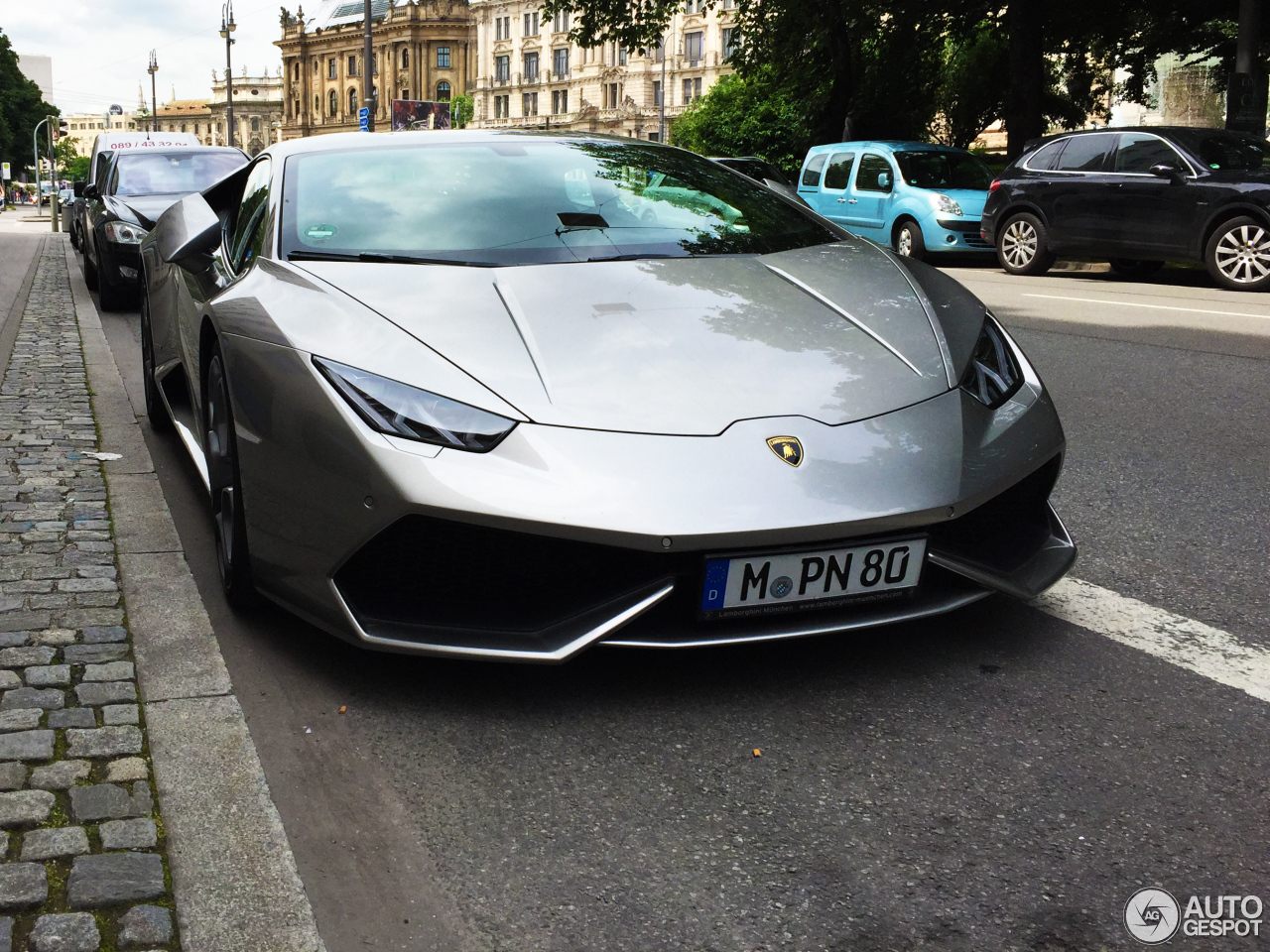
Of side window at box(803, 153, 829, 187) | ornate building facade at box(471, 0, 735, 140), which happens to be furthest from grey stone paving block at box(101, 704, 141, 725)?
ornate building facade at box(471, 0, 735, 140)

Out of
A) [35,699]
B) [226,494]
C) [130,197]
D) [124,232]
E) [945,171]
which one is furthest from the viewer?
[945,171]

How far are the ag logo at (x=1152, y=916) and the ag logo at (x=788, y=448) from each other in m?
1.04

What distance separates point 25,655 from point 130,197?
30.1ft

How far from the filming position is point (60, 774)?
8.10 feet

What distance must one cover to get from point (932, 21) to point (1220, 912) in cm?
2488

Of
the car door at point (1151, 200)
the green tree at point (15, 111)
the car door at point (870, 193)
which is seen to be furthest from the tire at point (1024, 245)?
the green tree at point (15, 111)

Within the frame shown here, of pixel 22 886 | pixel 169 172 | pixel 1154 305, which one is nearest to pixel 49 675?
pixel 22 886

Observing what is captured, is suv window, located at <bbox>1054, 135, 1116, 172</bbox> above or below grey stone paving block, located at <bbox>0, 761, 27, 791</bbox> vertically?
above

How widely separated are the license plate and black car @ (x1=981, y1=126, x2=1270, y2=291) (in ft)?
35.2

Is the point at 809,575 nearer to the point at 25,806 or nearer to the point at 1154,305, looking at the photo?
the point at 25,806

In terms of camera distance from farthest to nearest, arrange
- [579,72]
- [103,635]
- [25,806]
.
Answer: [579,72], [103,635], [25,806]

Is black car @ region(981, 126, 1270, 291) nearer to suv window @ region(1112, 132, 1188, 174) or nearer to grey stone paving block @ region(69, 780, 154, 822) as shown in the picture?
suv window @ region(1112, 132, 1188, 174)

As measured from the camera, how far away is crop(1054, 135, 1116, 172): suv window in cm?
1356

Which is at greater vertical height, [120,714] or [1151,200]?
[1151,200]
